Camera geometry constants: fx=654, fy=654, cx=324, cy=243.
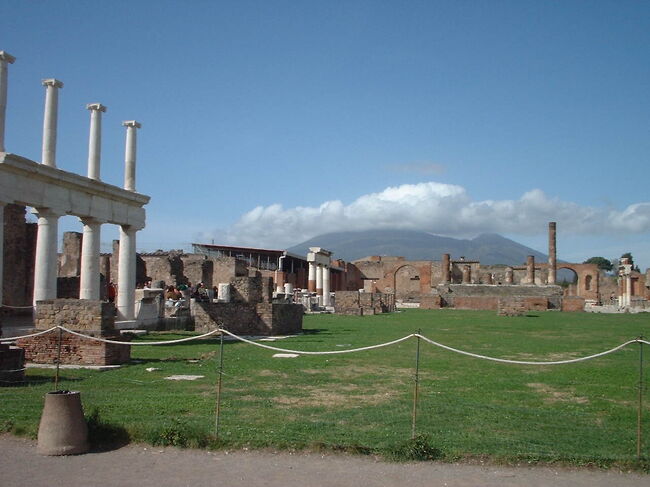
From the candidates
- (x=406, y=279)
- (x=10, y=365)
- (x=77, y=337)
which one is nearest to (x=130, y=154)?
(x=77, y=337)

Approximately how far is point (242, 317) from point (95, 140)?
663 centimetres

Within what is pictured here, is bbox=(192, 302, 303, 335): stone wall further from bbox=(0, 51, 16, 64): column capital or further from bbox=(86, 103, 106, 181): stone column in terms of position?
bbox=(0, 51, 16, 64): column capital

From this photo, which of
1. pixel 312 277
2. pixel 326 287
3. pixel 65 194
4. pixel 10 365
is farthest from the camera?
pixel 312 277

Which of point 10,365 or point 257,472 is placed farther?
point 10,365

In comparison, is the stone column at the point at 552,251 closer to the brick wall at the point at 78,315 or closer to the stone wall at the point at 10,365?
the brick wall at the point at 78,315

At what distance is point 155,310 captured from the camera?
1945 cm

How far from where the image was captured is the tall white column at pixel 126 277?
18875mm

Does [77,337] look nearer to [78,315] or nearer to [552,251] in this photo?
[78,315]

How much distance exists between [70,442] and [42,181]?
11.3 m

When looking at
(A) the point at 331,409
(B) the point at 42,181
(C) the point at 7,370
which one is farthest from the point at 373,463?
(B) the point at 42,181

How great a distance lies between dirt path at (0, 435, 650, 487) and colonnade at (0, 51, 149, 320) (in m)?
9.87

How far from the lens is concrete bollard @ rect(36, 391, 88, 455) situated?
19.9 feet

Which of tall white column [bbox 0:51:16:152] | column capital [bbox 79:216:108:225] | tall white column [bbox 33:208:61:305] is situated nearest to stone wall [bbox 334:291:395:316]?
column capital [bbox 79:216:108:225]

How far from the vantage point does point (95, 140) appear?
60.6 ft
